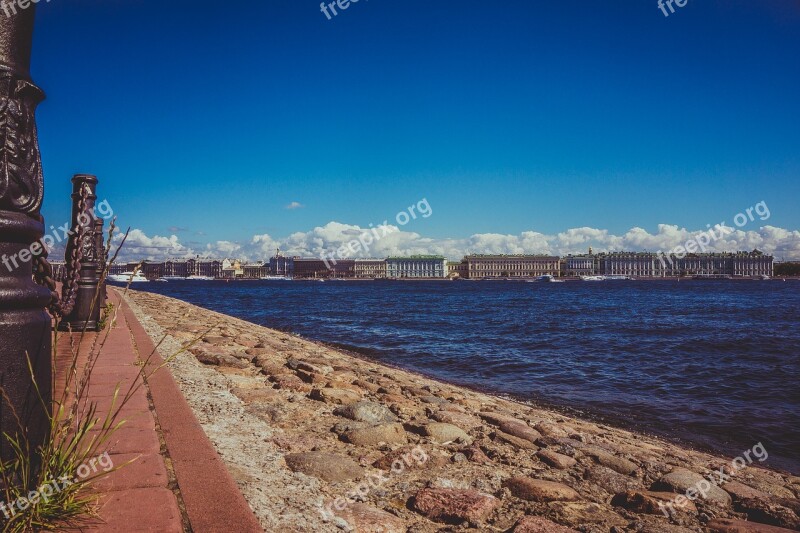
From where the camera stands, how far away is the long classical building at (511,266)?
468 ft

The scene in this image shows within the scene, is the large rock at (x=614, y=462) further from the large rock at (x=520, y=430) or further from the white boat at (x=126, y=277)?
the white boat at (x=126, y=277)

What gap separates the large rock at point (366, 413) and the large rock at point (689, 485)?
1.77m

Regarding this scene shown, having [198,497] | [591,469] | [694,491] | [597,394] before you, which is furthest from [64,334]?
[597,394]

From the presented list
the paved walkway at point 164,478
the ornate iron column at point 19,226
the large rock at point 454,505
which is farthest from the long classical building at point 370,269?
the ornate iron column at point 19,226

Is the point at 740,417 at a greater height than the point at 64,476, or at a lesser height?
lesser

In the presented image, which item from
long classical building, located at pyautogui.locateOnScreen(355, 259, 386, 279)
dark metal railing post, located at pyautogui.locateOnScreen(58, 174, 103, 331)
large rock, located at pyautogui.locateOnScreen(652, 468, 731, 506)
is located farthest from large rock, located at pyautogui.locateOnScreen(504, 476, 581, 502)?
long classical building, located at pyautogui.locateOnScreen(355, 259, 386, 279)

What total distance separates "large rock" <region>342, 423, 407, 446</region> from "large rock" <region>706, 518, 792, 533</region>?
5.48ft

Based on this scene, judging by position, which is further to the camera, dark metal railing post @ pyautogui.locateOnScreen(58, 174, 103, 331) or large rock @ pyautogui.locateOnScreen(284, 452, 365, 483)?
dark metal railing post @ pyautogui.locateOnScreen(58, 174, 103, 331)

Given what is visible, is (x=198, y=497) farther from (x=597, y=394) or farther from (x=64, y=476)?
(x=597, y=394)

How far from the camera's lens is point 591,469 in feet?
10.2

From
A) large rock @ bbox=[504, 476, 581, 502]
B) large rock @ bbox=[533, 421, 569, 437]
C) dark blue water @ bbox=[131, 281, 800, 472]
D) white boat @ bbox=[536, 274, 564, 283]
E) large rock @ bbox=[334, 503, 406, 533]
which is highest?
large rock @ bbox=[334, 503, 406, 533]

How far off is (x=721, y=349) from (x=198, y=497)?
15813 mm

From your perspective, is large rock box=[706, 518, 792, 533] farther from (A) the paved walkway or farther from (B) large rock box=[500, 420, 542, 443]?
(A) the paved walkway

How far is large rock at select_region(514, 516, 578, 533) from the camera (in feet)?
6.68
